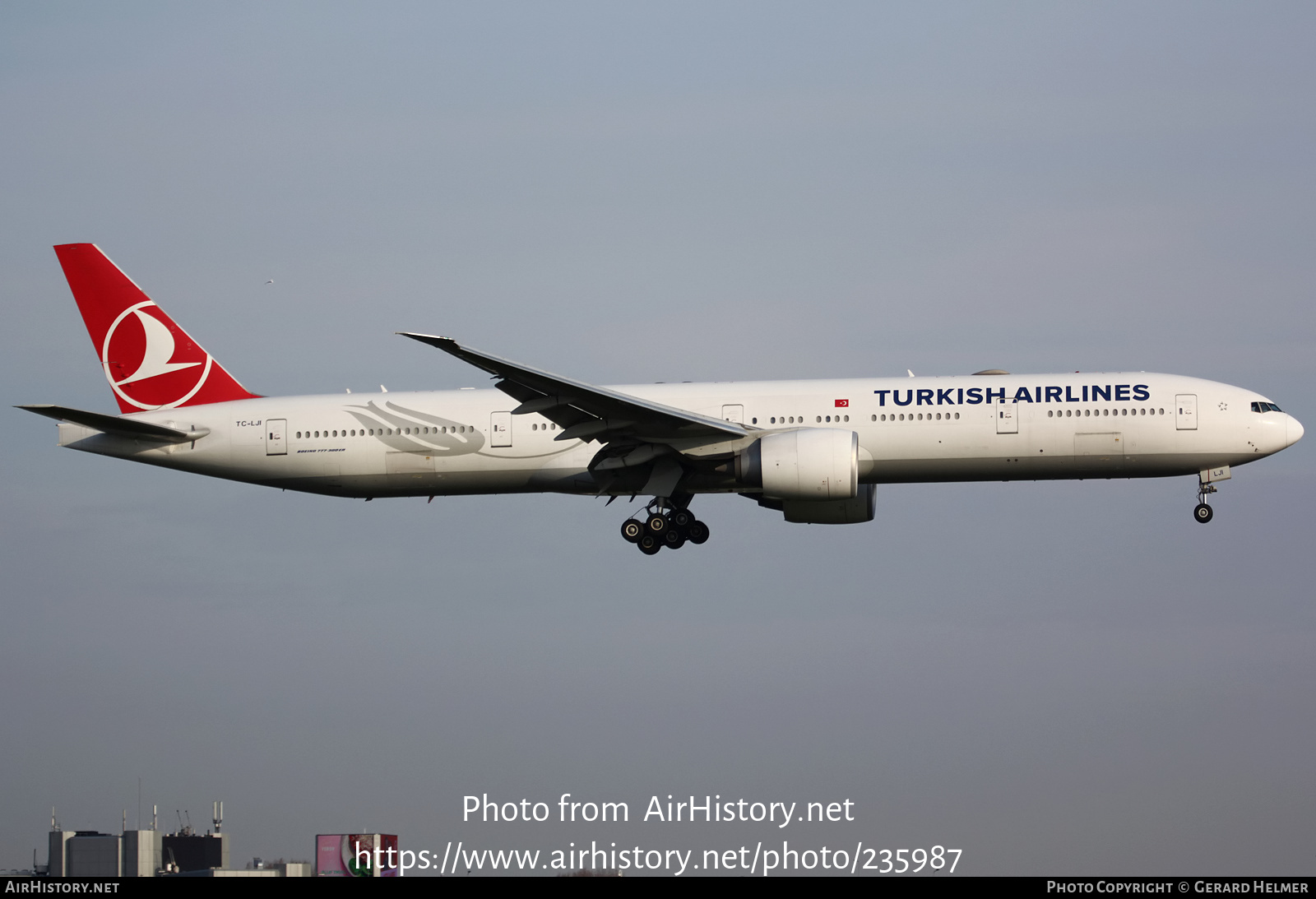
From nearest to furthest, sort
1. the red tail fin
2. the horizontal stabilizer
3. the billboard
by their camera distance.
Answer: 1. the horizontal stabilizer
2. the red tail fin
3. the billboard

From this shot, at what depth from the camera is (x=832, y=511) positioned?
125 feet

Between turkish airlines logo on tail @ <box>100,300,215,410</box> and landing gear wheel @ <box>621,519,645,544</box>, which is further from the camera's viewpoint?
turkish airlines logo on tail @ <box>100,300,215,410</box>

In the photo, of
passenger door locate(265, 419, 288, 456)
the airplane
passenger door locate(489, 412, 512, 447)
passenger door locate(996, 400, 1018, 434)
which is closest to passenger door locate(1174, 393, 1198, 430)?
the airplane

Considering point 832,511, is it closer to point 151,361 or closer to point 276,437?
point 276,437

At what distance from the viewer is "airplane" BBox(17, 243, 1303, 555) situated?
34.4m

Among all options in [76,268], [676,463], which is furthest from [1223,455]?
[76,268]

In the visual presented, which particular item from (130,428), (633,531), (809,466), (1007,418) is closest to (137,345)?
(130,428)

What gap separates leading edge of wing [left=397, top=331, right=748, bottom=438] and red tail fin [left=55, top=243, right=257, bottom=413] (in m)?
10.4

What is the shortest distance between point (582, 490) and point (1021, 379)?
10.8 meters

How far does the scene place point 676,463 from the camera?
36219mm

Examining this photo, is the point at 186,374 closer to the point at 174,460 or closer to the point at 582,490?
the point at 174,460

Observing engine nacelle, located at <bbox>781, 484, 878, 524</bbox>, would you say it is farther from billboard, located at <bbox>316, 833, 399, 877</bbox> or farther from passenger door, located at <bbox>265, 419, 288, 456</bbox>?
billboard, located at <bbox>316, 833, 399, 877</bbox>

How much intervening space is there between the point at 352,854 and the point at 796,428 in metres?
34.3
